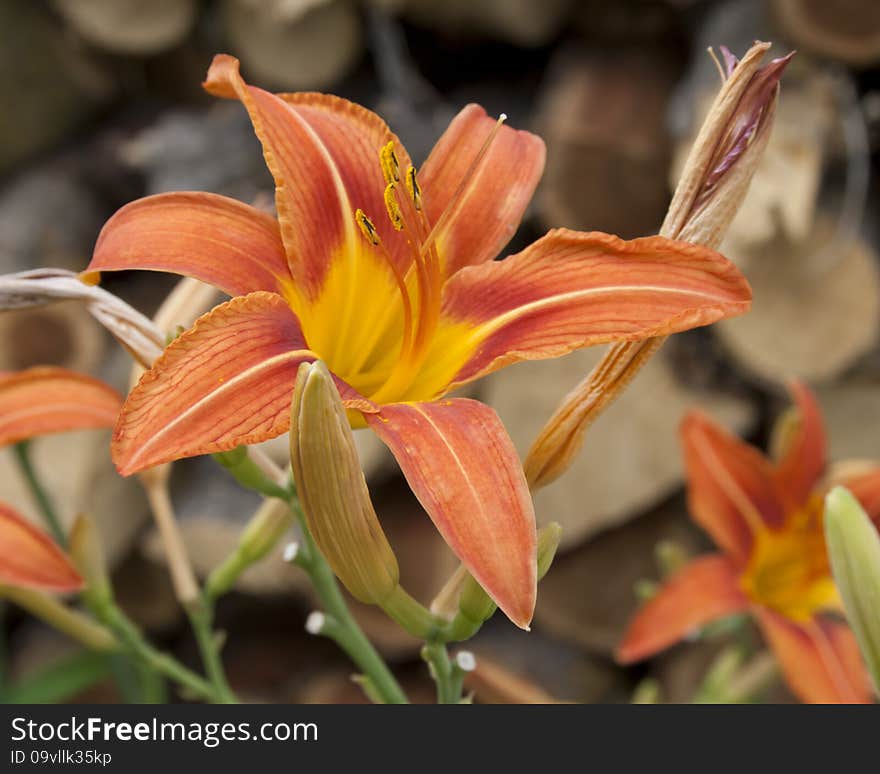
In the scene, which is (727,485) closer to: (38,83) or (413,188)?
(413,188)

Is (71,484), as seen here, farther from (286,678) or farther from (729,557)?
(729,557)

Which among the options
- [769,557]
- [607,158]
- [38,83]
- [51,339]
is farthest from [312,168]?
[38,83]

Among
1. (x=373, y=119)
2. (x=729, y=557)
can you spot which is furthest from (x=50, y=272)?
(x=729, y=557)

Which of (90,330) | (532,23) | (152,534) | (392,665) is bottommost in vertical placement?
(392,665)

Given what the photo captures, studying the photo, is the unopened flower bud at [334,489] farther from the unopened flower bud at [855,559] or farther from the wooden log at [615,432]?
the wooden log at [615,432]

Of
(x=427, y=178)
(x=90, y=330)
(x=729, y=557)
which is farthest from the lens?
(x=90, y=330)

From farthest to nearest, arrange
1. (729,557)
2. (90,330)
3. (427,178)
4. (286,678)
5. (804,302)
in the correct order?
1. (286,678)
2. (90,330)
3. (804,302)
4. (729,557)
5. (427,178)
